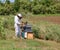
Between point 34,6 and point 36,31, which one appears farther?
point 34,6

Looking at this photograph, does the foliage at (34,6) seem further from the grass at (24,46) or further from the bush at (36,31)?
the grass at (24,46)

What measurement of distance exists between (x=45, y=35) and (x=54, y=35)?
0.67 m

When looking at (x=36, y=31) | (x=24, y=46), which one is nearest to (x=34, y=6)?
(x=36, y=31)

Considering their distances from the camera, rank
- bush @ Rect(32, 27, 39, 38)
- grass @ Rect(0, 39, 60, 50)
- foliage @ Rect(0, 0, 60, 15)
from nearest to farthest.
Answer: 1. grass @ Rect(0, 39, 60, 50)
2. bush @ Rect(32, 27, 39, 38)
3. foliage @ Rect(0, 0, 60, 15)

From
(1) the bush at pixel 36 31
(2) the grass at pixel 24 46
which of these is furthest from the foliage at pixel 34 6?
(2) the grass at pixel 24 46

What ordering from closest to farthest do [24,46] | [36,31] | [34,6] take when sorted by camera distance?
[24,46]
[36,31]
[34,6]

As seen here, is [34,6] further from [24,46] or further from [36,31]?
[24,46]

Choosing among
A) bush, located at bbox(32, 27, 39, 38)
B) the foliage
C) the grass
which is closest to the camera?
the grass

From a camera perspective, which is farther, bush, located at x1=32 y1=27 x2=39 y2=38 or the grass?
bush, located at x1=32 y1=27 x2=39 y2=38

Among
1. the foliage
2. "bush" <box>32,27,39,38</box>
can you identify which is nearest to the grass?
"bush" <box>32,27,39,38</box>

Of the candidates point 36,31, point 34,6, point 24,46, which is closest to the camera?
point 24,46

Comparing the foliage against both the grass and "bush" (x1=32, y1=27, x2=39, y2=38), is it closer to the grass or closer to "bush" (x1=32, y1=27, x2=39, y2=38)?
"bush" (x1=32, y1=27, x2=39, y2=38)

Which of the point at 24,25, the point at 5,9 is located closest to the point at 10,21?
the point at 24,25

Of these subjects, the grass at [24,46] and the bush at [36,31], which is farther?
the bush at [36,31]
